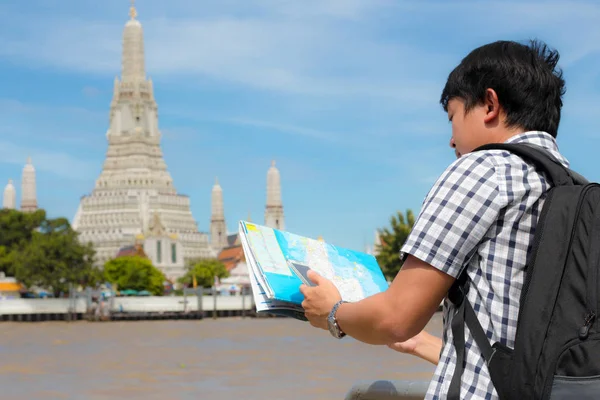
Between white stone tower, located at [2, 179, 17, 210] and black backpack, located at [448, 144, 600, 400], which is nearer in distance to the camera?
black backpack, located at [448, 144, 600, 400]

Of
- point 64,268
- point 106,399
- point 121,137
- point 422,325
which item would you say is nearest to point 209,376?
point 106,399

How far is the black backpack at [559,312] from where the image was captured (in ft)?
6.39

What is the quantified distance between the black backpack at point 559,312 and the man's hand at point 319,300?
0.46 metres

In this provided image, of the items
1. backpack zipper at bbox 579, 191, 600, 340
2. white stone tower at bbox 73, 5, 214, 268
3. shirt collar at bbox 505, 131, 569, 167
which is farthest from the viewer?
white stone tower at bbox 73, 5, 214, 268

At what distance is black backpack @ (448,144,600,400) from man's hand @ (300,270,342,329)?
0.46 meters

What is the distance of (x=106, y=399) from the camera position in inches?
517

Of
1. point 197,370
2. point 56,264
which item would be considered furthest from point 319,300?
point 56,264

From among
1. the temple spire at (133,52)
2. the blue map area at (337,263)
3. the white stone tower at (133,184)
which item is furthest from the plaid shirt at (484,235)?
the temple spire at (133,52)

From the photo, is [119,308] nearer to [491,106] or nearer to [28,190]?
[491,106]

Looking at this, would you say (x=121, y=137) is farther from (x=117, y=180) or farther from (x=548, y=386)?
(x=548, y=386)

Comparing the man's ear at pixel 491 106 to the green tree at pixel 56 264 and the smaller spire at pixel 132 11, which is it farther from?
the smaller spire at pixel 132 11

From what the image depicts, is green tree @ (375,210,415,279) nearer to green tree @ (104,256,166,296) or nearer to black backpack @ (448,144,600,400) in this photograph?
green tree @ (104,256,166,296)

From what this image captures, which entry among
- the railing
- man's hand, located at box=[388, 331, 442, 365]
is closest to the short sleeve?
man's hand, located at box=[388, 331, 442, 365]

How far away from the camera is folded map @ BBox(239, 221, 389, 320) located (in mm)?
2518
